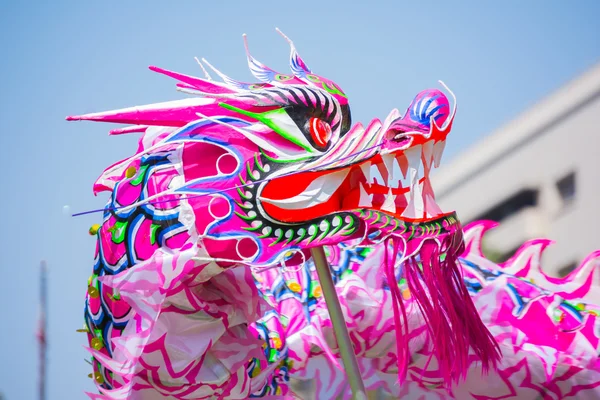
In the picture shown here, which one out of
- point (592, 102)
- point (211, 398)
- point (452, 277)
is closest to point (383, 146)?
point (452, 277)

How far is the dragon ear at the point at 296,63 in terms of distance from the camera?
340cm

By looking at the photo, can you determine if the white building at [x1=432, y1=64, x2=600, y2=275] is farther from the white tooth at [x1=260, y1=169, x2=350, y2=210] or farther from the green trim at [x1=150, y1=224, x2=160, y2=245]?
the green trim at [x1=150, y1=224, x2=160, y2=245]

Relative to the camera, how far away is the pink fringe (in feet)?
9.92

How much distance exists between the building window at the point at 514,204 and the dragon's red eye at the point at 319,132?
13010 millimetres

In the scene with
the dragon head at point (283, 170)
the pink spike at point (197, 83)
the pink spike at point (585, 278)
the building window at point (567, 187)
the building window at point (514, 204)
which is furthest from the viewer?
the building window at point (514, 204)

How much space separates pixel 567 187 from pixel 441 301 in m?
12.3

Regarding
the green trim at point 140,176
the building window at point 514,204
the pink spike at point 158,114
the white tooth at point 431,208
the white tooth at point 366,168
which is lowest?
the white tooth at point 431,208

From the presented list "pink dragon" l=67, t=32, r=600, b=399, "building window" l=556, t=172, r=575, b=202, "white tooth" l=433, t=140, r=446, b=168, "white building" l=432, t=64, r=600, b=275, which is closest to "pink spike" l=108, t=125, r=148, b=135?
"pink dragon" l=67, t=32, r=600, b=399

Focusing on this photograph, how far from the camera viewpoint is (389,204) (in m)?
3.06

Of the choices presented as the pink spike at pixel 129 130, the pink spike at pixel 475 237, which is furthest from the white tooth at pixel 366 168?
the pink spike at pixel 475 237

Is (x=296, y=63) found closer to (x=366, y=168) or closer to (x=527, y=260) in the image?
(x=366, y=168)

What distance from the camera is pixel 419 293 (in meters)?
3.05

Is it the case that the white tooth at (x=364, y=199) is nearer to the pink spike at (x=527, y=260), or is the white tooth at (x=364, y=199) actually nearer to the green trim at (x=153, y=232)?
the green trim at (x=153, y=232)

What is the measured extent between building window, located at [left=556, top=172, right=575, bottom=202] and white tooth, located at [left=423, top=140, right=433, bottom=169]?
12.0 m
